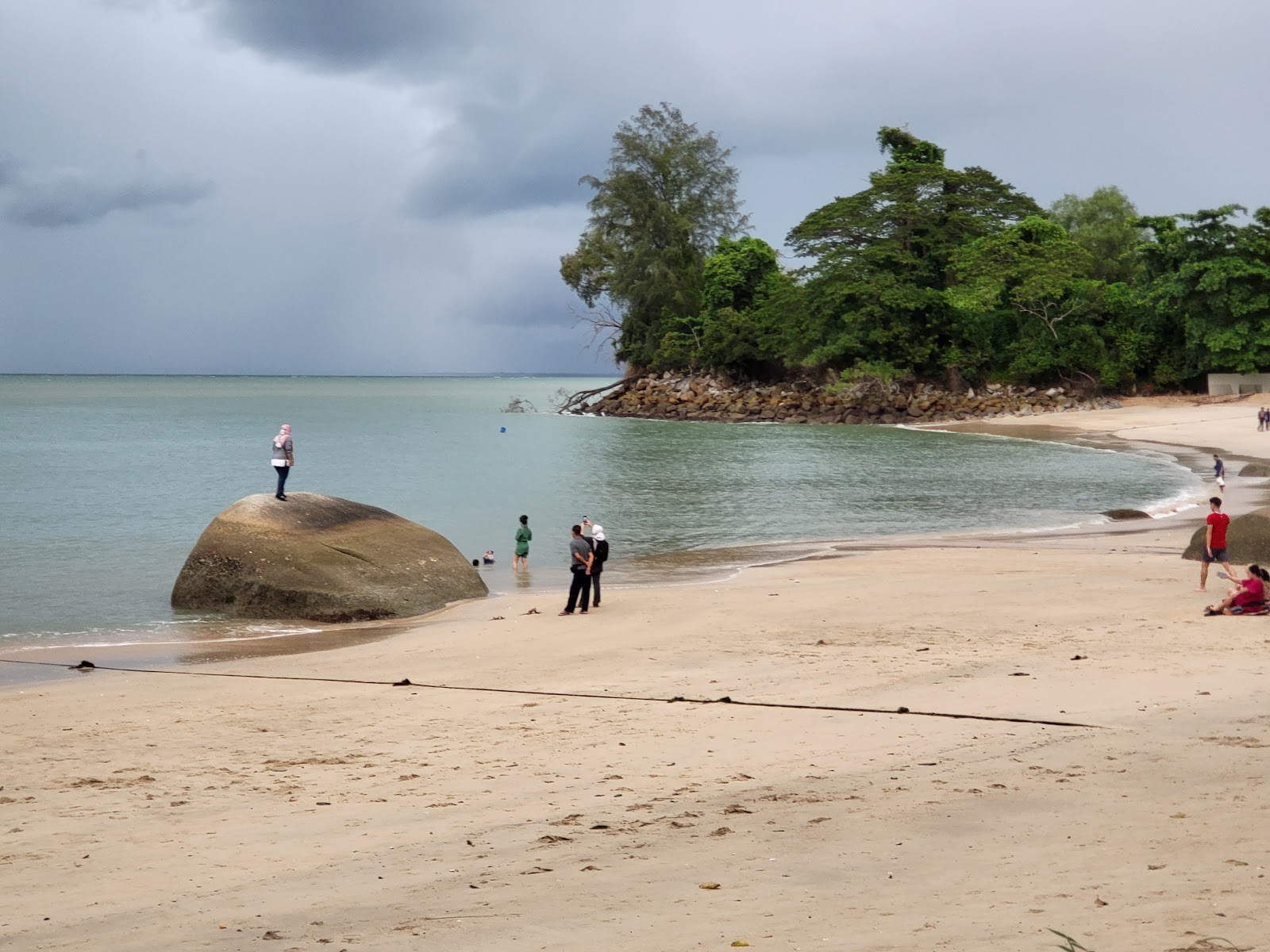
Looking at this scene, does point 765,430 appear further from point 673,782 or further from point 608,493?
point 673,782

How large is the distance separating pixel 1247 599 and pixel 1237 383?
6531 cm

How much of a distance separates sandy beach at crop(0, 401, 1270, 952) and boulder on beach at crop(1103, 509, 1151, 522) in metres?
15.1

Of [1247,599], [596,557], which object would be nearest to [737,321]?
[596,557]

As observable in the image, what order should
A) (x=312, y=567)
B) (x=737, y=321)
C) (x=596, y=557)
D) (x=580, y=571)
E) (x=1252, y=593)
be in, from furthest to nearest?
(x=737, y=321)
(x=312, y=567)
(x=596, y=557)
(x=580, y=571)
(x=1252, y=593)

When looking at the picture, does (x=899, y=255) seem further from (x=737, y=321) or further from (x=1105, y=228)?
(x=1105, y=228)

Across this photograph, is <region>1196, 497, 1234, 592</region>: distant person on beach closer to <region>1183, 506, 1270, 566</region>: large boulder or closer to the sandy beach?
the sandy beach

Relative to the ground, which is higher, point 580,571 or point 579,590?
point 580,571

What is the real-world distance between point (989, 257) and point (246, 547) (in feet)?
221

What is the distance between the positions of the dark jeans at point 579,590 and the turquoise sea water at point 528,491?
4175 mm

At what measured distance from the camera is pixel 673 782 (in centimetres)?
788

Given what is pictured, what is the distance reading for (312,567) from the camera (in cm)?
1791

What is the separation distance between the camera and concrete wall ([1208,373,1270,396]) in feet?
230

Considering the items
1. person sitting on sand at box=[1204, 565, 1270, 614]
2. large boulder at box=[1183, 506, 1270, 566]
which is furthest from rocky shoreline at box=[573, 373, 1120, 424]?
person sitting on sand at box=[1204, 565, 1270, 614]

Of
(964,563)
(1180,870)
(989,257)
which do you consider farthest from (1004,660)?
(989,257)
